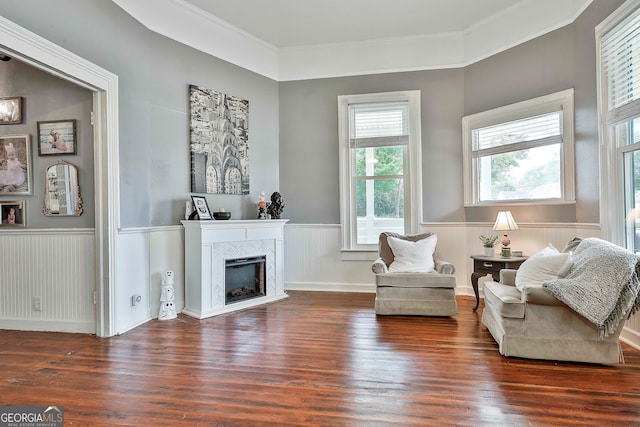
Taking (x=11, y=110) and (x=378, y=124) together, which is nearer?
(x=11, y=110)

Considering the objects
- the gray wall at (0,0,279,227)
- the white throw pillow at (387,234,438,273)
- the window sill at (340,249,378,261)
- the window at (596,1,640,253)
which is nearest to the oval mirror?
the gray wall at (0,0,279,227)

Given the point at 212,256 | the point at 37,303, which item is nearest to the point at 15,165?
the point at 37,303

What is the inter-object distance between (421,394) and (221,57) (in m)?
4.43

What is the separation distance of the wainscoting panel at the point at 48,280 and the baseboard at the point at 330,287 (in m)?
2.66

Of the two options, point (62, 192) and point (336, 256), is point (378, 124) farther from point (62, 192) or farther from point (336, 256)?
point (62, 192)

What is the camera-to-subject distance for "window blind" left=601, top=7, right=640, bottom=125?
3002mm

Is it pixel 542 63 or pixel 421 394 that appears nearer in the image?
pixel 421 394

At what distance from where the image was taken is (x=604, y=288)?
2531 mm

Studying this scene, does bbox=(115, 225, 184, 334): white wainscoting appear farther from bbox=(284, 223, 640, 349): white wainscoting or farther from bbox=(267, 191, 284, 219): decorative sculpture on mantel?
bbox=(284, 223, 640, 349): white wainscoting

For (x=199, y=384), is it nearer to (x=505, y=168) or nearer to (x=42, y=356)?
(x=42, y=356)

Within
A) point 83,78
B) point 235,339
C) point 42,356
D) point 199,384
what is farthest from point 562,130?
point 42,356

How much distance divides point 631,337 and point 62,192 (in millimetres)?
5285

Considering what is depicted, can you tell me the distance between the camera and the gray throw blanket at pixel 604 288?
2473 millimetres

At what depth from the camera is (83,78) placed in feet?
10.3
